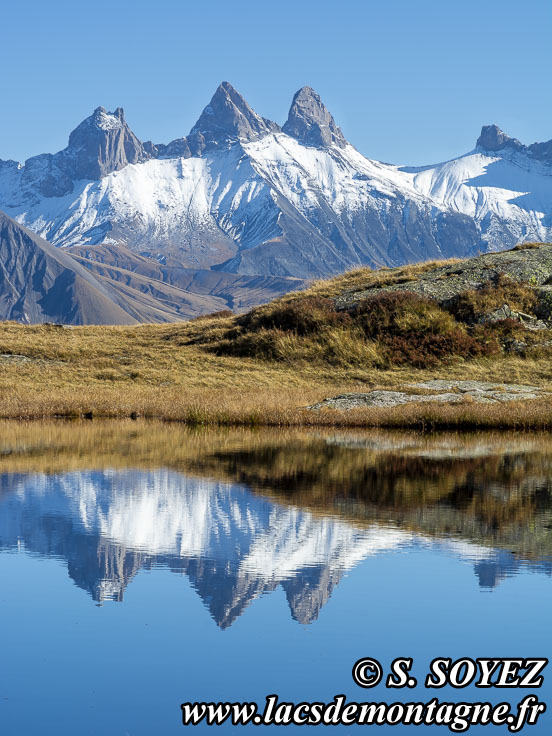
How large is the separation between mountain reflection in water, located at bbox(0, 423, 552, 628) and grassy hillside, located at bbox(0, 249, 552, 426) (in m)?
7.92

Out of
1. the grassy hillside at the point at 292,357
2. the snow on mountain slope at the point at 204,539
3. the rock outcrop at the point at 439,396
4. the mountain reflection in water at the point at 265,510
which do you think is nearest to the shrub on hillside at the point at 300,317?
the grassy hillside at the point at 292,357

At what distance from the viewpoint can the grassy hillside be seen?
36188 millimetres

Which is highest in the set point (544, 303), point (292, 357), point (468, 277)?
point (468, 277)

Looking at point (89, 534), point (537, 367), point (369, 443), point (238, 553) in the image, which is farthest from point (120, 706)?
point (537, 367)

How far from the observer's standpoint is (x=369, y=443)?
28.6 metres

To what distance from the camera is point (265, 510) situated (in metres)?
17.0

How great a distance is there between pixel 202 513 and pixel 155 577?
4.66m

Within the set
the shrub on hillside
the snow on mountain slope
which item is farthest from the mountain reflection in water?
the shrub on hillside

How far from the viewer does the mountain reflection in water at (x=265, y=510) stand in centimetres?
1243

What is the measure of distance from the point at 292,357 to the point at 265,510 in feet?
105

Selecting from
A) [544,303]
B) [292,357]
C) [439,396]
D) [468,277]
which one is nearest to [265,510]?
[439,396]

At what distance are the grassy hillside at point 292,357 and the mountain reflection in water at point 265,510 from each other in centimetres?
792

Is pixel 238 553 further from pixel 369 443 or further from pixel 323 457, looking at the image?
pixel 369 443

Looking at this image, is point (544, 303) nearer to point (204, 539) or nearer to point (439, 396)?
point (439, 396)
